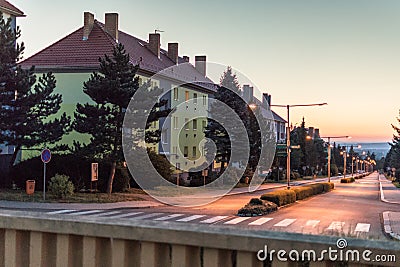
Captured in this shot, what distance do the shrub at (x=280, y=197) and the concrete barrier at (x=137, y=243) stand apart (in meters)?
24.5

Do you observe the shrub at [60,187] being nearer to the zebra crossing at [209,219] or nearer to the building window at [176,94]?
the zebra crossing at [209,219]

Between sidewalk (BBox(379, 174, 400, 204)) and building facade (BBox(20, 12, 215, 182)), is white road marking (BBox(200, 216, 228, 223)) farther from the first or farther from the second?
sidewalk (BBox(379, 174, 400, 204))

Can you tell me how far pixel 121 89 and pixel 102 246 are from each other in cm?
2661

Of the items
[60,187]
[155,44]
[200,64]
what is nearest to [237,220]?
[60,187]

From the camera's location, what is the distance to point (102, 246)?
3.10 m

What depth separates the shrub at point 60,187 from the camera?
87.4 ft

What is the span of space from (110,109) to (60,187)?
585 cm

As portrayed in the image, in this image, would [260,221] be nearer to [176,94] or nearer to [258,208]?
[258,208]

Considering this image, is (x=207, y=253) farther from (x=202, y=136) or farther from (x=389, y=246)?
(x=202, y=136)

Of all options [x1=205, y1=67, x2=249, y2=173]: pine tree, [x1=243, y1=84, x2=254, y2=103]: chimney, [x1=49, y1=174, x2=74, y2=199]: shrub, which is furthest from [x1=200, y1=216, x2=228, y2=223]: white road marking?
[x1=243, y1=84, x2=254, y2=103]: chimney

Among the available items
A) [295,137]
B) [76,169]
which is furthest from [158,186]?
[295,137]

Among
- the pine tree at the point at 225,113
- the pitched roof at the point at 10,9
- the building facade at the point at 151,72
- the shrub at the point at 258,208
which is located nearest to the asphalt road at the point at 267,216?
the shrub at the point at 258,208

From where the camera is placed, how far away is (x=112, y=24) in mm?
44906

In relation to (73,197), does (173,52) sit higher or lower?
higher
